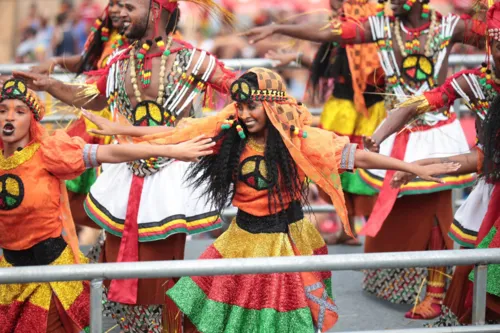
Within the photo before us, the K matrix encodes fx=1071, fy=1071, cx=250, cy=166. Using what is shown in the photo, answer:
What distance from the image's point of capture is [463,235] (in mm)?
5371

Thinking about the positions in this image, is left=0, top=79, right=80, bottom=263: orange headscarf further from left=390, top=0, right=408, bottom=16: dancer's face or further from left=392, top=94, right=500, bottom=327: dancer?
left=390, top=0, right=408, bottom=16: dancer's face

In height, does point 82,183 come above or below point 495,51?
below

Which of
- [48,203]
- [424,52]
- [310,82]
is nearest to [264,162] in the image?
[48,203]

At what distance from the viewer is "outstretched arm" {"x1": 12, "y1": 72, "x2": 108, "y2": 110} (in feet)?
17.8

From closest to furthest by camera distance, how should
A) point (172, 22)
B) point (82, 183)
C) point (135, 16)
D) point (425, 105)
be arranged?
point (135, 16), point (425, 105), point (172, 22), point (82, 183)

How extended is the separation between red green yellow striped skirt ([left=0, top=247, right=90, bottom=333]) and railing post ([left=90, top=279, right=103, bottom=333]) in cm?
88

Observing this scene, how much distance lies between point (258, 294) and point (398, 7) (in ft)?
7.41

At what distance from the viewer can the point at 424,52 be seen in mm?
6145

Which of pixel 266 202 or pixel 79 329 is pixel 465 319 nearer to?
pixel 266 202

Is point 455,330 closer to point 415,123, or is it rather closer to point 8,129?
point 8,129

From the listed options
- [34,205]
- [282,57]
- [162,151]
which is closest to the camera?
[162,151]

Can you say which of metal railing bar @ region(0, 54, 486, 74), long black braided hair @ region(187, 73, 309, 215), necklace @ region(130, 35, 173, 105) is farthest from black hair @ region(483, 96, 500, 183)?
metal railing bar @ region(0, 54, 486, 74)

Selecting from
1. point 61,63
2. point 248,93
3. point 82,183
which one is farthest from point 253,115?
point 61,63

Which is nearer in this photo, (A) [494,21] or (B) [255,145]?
(B) [255,145]
